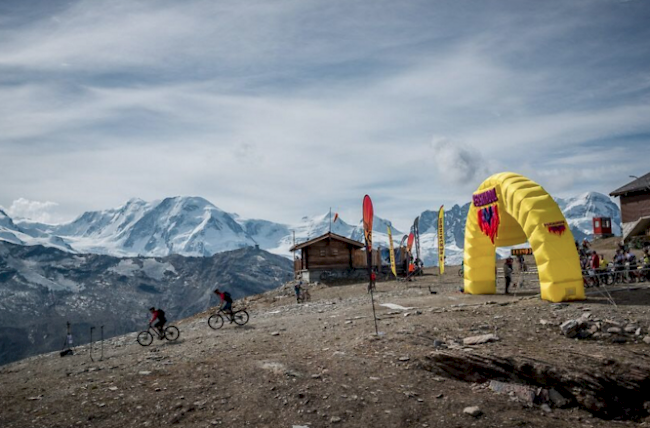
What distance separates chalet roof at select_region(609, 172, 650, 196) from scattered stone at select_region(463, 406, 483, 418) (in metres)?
46.2

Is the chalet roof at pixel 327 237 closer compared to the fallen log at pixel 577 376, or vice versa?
the fallen log at pixel 577 376

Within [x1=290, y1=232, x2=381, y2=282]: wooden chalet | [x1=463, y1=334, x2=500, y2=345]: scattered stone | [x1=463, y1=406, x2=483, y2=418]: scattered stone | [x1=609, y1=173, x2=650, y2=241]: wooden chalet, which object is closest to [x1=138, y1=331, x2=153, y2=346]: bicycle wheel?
[x1=463, y1=334, x2=500, y2=345]: scattered stone

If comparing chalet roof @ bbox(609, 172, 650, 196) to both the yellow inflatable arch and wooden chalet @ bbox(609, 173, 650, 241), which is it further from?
the yellow inflatable arch

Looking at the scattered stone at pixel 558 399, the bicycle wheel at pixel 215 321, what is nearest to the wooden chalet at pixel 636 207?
the bicycle wheel at pixel 215 321

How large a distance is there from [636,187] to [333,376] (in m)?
48.3

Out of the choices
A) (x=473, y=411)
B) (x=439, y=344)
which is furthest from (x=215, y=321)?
(x=473, y=411)

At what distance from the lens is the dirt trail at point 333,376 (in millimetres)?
10547

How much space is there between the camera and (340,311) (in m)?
22.3

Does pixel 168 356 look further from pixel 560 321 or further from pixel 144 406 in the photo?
pixel 560 321

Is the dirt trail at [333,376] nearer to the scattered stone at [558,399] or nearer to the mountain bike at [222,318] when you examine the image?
the scattered stone at [558,399]

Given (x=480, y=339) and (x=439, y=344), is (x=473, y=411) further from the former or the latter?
(x=480, y=339)

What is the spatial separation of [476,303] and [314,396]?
1078 centimetres

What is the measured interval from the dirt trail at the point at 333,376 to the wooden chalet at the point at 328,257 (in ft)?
87.1

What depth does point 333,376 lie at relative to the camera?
12312mm
